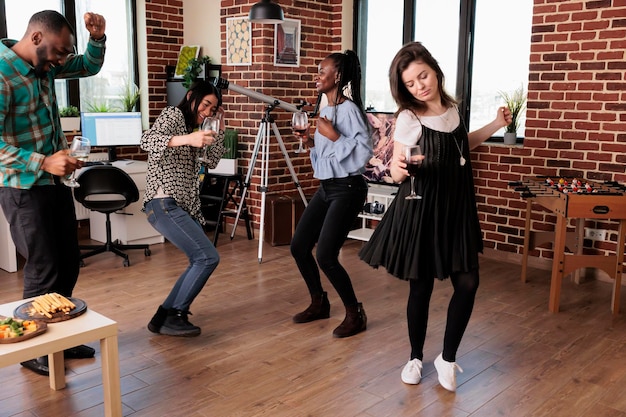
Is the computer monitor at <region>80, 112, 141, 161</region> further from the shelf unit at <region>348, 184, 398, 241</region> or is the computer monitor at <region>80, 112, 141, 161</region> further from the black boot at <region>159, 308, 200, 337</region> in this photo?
the black boot at <region>159, 308, 200, 337</region>

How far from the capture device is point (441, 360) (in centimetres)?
287

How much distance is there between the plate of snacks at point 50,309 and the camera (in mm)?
2381

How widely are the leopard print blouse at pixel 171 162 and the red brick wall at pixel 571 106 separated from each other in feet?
9.26

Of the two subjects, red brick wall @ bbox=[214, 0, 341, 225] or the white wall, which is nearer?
red brick wall @ bbox=[214, 0, 341, 225]

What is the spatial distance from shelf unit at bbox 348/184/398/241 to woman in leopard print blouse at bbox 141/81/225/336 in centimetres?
252

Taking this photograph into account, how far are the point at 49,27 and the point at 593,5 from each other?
3.69 m

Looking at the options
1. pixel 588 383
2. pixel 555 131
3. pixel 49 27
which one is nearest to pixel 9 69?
pixel 49 27

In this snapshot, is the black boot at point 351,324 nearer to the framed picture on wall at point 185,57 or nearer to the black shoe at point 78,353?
the black shoe at point 78,353

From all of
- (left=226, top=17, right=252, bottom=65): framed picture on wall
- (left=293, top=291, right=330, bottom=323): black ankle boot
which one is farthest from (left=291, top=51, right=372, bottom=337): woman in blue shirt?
(left=226, top=17, right=252, bottom=65): framed picture on wall

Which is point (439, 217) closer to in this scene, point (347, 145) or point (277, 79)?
point (347, 145)

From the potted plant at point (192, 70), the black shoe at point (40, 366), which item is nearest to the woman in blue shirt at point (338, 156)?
the black shoe at point (40, 366)

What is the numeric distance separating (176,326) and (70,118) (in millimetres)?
2929

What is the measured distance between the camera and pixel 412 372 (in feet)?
9.57

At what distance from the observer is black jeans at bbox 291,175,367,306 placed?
336 cm
